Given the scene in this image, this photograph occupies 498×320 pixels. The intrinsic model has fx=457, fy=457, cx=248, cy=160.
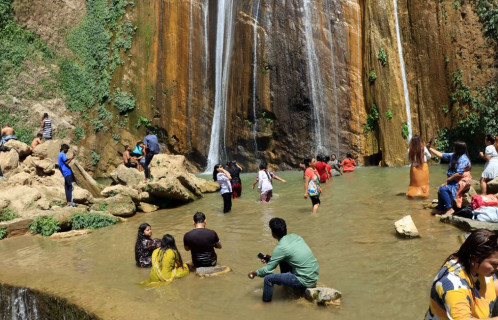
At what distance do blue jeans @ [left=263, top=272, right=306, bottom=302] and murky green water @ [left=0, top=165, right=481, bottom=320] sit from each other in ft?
0.39

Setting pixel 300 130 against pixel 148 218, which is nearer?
pixel 148 218

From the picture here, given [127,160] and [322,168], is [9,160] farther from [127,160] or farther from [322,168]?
[322,168]

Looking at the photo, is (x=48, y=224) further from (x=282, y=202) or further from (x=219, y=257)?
(x=282, y=202)

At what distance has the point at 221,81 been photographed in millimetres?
25266

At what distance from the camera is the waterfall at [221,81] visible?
24.8 metres

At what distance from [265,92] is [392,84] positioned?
247 inches

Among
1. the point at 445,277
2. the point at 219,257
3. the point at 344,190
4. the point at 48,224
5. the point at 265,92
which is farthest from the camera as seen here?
the point at 265,92

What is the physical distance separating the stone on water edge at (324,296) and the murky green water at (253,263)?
0.11 meters

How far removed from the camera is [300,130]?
23.1 m

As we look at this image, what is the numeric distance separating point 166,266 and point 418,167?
→ 7003 mm

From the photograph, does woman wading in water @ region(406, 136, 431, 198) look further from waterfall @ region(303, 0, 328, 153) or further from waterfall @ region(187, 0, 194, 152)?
waterfall @ region(187, 0, 194, 152)

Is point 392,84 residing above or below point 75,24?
below

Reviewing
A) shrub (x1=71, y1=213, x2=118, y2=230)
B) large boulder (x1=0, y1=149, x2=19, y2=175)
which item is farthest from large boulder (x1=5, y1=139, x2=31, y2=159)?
shrub (x1=71, y1=213, x2=118, y2=230)

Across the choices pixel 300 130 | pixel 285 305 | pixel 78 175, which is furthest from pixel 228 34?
pixel 285 305
